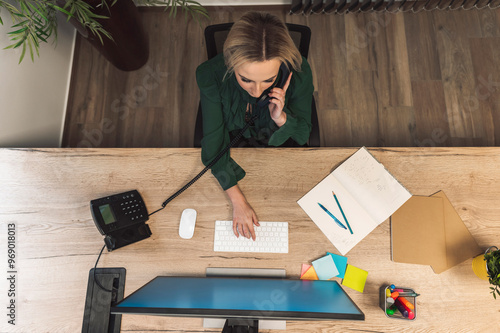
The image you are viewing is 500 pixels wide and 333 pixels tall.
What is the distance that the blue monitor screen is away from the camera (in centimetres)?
70

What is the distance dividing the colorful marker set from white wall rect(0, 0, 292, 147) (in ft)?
5.72

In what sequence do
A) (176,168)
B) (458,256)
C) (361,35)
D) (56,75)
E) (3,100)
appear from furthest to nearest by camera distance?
1. (361,35)
2. (56,75)
3. (3,100)
4. (176,168)
5. (458,256)

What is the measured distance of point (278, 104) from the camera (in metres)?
1.07

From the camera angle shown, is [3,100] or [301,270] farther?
[3,100]

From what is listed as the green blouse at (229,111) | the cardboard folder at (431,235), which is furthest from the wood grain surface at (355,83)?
the cardboard folder at (431,235)

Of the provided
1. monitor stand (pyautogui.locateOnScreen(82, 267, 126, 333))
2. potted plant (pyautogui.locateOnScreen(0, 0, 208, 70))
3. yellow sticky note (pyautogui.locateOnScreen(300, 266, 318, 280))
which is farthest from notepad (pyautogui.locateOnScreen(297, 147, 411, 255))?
potted plant (pyautogui.locateOnScreen(0, 0, 208, 70))

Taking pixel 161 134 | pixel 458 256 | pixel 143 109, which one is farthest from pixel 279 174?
pixel 143 109

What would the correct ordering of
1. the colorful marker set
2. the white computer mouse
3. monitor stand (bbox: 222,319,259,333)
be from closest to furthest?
monitor stand (bbox: 222,319,259,333) < the colorful marker set < the white computer mouse

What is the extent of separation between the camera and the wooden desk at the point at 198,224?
1017mm

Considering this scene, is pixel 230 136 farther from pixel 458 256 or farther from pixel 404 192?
pixel 458 256

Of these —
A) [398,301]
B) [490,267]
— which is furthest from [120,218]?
[490,267]

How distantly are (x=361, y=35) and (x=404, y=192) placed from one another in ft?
4.54

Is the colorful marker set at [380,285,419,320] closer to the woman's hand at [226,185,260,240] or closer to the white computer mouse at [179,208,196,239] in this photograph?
the woman's hand at [226,185,260,240]

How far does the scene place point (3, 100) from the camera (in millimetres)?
1440
